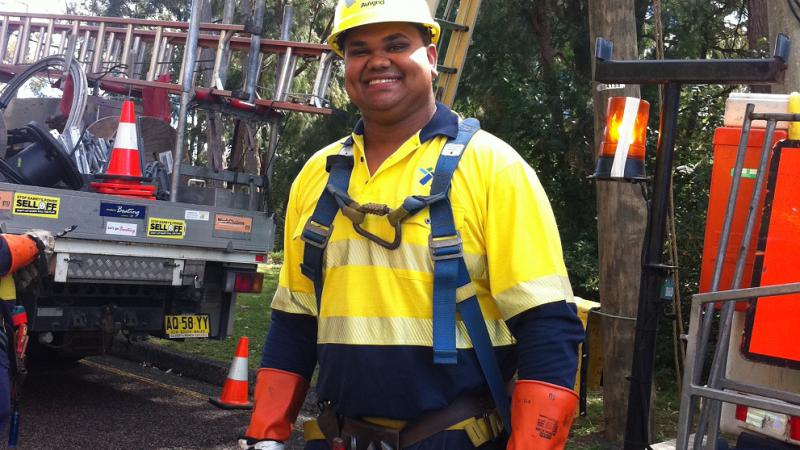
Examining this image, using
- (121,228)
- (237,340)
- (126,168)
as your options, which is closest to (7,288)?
(121,228)

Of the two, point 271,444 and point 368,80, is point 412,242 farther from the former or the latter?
point 271,444

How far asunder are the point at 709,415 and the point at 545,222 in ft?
3.43

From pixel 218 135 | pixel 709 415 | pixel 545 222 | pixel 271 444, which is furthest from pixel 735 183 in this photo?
pixel 218 135

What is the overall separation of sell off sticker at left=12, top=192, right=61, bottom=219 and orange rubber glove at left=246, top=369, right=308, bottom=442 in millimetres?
4256

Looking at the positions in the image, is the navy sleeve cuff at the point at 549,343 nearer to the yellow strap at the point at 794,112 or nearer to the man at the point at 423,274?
the man at the point at 423,274

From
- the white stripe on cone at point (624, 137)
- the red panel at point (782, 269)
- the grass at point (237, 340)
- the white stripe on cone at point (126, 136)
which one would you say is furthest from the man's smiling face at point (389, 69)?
the grass at point (237, 340)

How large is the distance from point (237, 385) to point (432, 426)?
17.8 feet

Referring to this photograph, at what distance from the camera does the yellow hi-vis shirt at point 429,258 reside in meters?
2.25

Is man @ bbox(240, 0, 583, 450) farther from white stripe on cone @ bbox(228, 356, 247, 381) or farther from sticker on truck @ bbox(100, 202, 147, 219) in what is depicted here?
white stripe on cone @ bbox(228, 356, 247, 381)

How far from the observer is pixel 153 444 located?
6625 mm

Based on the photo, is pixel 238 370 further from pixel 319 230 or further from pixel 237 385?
pixel 319 230

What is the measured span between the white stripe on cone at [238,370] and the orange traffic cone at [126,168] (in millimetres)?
1413

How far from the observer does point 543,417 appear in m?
2.17

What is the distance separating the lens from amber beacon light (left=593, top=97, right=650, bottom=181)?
416 cm
